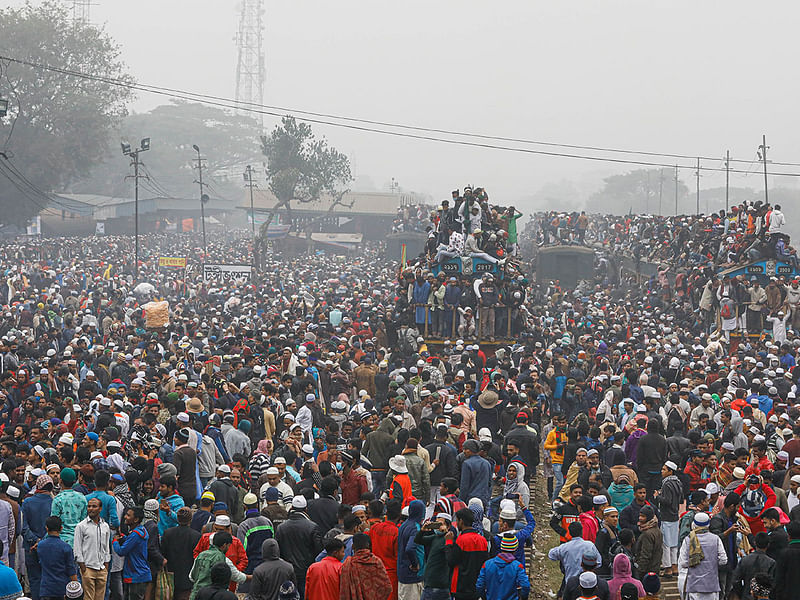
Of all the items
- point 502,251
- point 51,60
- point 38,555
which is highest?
point 51,60

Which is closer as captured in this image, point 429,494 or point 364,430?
point 429,494

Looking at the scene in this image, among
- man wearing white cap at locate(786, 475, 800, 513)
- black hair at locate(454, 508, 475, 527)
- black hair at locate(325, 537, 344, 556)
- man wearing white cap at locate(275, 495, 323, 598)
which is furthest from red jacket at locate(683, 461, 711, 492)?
black hair at locate(325, 537, 344, 556)

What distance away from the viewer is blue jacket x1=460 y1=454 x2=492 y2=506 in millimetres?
10125

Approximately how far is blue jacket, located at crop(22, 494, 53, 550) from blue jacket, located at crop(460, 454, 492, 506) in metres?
4.12

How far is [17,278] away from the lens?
30312 millimetres

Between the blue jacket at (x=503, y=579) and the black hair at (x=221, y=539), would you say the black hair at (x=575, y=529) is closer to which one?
the blue jacket at (x=503, y=579)

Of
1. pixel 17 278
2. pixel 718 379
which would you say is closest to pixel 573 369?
pixel 718 379

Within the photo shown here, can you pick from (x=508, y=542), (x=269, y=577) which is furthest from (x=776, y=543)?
(x=269, y=577)

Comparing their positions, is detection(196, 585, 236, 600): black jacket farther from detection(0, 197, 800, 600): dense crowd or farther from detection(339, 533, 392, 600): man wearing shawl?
detection(339, 533, 392, 600): man wearing shawl

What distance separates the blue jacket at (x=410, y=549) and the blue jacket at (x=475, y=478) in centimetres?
208

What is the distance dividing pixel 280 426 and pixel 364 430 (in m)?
1.72

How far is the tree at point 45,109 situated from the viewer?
5341 centimetres

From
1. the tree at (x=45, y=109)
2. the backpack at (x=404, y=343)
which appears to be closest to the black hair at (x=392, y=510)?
the backpack at (x=404, y=343)

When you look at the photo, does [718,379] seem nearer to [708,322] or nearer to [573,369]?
[573,369]
